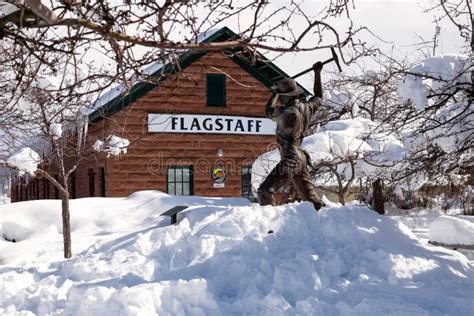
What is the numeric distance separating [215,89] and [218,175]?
113 inches

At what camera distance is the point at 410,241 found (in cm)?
697

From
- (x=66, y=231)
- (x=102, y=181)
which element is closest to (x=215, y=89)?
(x=102, y=181)

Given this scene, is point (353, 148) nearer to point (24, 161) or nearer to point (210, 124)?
point (24, 161)

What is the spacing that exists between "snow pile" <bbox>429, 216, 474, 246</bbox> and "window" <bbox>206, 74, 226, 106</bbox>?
10.5 meters

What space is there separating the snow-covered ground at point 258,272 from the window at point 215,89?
12.1 meters

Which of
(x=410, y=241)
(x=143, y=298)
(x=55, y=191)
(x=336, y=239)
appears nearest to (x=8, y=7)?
(x=143, y=298)

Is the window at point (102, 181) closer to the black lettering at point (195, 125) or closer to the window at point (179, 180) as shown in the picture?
the window at point (179, 180)

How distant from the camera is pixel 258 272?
576 cm

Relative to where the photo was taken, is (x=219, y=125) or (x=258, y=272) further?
(x=219, y=125)

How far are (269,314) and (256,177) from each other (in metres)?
10.7

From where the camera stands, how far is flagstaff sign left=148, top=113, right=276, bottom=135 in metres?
18.7

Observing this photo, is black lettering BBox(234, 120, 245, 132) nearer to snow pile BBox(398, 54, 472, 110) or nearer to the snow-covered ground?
snow pile BBox(398, 54, 472, 110)

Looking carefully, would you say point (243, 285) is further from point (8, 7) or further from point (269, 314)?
point (8, 7)

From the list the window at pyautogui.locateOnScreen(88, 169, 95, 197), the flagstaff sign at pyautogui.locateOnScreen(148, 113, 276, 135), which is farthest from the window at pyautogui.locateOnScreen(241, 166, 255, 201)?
the window at pyautogui.locateOnScreen(88, 169, 95, 197)
